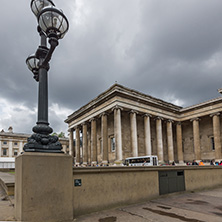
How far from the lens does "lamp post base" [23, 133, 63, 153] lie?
523cm

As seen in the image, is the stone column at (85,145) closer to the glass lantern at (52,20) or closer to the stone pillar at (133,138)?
the stone pillar at (133,138)

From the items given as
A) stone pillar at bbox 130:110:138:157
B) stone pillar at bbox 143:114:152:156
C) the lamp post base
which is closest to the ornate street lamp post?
the lamp post base

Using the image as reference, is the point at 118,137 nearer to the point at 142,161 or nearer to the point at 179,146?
the point at 142,161

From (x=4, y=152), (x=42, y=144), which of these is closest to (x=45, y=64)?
(x=42, y=144)

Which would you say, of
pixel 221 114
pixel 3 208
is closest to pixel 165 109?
pixel 221 114

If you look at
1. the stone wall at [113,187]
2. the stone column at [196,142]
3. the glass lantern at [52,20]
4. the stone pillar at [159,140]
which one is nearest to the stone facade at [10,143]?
the stone pillar at [159,140]

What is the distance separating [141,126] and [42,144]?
32.6 m

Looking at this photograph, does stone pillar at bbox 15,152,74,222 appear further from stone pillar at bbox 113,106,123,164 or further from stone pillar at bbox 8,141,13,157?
stone pillar at bbox 8,141,13,157

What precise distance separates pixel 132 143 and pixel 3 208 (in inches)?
981

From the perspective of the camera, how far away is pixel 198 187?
10430 mm

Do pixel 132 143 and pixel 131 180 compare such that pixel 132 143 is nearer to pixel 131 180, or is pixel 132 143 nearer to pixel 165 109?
pixel 165 109

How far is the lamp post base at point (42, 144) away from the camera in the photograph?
523 cm

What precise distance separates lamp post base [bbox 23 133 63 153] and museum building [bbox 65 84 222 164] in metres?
22.9

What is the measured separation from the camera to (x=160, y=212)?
6.20m
